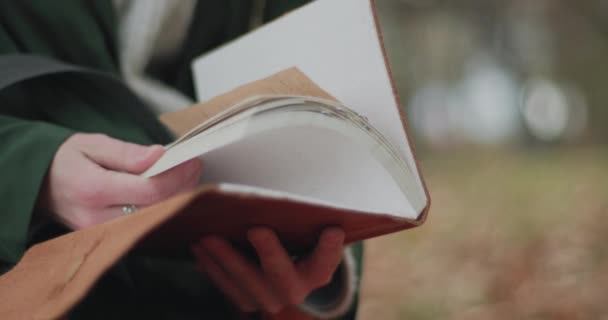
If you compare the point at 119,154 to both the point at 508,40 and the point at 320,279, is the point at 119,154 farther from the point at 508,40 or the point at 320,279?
the point at 508,40

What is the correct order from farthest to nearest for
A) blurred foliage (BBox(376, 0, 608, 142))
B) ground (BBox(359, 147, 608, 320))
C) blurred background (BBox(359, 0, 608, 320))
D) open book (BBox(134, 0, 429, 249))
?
blurred foliage (BBox(376, 0, 608, 142)) → blurred background (BBox(359, 0, 608, 320)) → ground (BBox(359, 147, 608, 320)) → open book (BBox(134, 0, 429, 249))

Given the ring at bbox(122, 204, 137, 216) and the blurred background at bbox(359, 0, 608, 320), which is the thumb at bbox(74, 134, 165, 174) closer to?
the ring at bbox(122, 204, 137, 216)

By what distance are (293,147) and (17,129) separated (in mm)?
269

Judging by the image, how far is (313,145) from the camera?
1.72 ft

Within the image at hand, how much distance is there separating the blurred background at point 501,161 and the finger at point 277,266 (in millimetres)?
1511

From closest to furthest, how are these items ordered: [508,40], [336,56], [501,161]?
[336,56], [501,161], [508,40]

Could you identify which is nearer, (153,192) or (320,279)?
(153,192)

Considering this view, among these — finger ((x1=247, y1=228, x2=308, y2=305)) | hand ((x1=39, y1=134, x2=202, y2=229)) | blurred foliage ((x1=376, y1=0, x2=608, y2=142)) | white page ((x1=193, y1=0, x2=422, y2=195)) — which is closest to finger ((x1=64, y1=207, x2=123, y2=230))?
hand ((x1=39, y1=134, x2=202, y2=229))

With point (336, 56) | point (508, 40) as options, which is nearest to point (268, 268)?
point (336, 56)

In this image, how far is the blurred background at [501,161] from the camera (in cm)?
221

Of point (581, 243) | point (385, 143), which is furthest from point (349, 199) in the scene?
point (581, 243)

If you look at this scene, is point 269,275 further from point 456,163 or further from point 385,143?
point 456,163

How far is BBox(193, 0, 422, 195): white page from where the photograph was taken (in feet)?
1.85

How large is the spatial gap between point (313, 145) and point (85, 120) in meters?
0.32
